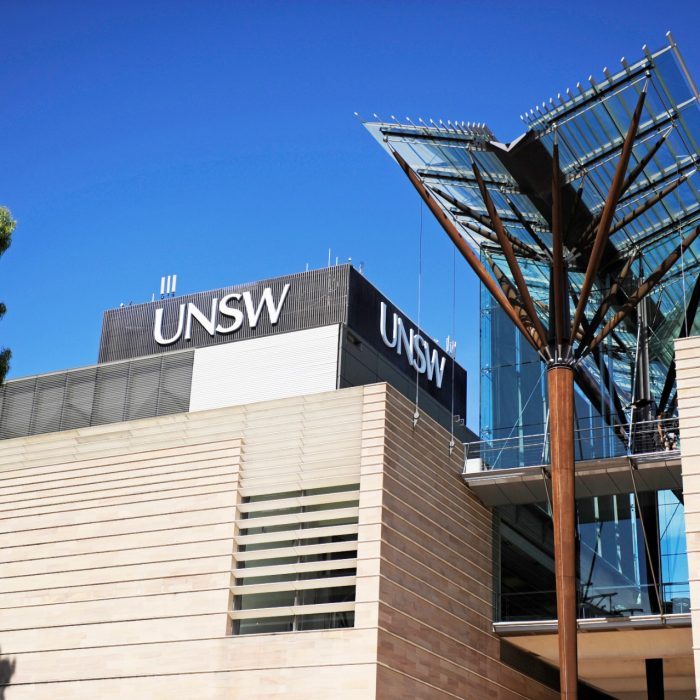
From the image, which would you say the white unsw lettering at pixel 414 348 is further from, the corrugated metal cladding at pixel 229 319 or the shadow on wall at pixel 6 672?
the shadow on wall at pixel 6 672

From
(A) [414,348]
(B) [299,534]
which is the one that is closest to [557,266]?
(B) [299,534]

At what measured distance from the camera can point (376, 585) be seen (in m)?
31.4

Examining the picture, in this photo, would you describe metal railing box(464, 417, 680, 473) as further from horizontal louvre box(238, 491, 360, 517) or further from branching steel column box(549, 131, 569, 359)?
horizontal louvre box(238, 491, 360, 517)

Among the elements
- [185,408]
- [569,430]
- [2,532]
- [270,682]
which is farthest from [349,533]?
[2,532]

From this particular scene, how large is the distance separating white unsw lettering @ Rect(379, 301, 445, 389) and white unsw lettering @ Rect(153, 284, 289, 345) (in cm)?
474

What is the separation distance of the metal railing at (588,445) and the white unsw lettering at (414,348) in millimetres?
6776

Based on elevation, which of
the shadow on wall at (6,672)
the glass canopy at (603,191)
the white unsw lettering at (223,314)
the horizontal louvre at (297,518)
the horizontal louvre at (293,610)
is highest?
the glass canopy at (603,191)

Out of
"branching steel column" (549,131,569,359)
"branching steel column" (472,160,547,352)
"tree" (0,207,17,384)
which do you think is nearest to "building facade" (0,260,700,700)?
"branching steel column" (549,131,569,359)

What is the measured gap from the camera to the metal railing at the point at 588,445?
1481 inches

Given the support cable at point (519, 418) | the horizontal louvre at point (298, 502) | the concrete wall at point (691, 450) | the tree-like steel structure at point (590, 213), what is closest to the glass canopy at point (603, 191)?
the tree-like steel structure at point (590, 213)

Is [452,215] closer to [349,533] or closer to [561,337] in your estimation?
[561,337]

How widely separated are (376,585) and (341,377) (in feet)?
35.3

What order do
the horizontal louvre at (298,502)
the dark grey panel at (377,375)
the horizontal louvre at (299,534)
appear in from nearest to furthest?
the horizontal louvre at (299,534)
the horizontal louvre at (298,502)
the dark grey panel at (377,375)

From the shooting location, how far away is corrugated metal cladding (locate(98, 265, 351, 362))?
42.9 metres
